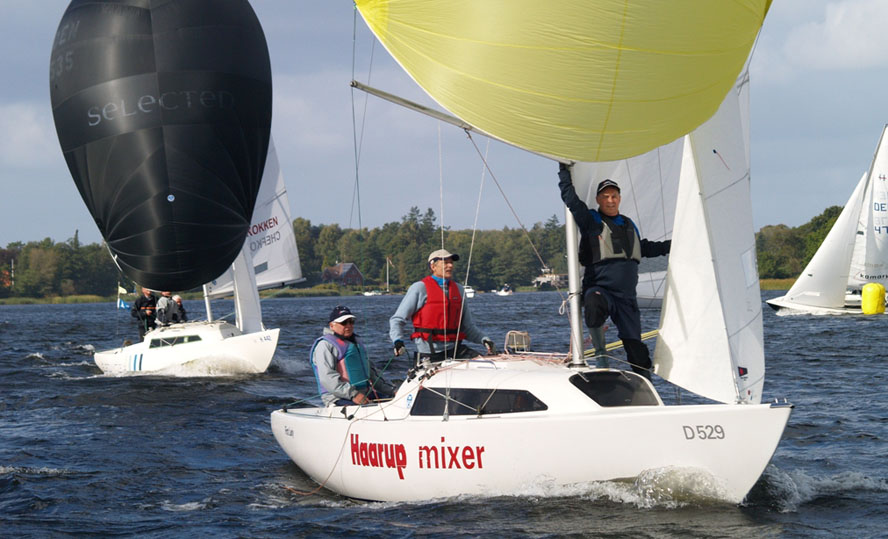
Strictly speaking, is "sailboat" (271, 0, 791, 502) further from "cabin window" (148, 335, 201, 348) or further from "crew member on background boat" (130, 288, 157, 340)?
"crew member on background boat" (130, 288, 157, 340)

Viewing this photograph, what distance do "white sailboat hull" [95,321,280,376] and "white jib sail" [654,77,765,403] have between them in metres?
13.1

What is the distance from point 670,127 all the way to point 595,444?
8.34 ft

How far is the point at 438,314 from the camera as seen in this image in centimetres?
937

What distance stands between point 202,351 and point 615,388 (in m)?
13.9

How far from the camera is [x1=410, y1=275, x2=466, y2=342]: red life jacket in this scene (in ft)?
30.5

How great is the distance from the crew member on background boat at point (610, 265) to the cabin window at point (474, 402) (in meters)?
1.06

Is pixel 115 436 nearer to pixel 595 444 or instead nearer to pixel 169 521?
pixel 169 521

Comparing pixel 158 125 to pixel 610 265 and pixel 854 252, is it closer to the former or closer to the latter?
pixel 610 265

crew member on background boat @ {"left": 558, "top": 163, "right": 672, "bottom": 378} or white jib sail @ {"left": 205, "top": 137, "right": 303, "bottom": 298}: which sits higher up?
white jib sail @ {"left": 205, "top": 137, "right": 303, "bottom": 298}

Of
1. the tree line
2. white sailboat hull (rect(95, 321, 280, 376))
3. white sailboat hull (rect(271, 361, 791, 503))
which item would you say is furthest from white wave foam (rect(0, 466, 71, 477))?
the tree line

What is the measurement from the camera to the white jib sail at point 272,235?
1059 inches

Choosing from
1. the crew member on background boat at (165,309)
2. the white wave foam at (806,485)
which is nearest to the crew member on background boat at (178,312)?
the crew member on background boat at (165,309)

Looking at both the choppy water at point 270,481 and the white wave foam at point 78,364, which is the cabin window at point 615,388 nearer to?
the choppy water at point 270,481

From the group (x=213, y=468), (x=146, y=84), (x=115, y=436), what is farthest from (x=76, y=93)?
(x=213, y=468)
